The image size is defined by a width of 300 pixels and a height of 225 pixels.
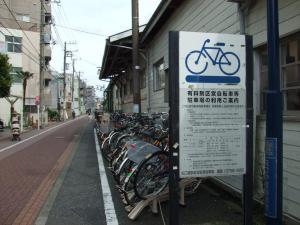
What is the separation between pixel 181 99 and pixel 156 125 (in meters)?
5.29

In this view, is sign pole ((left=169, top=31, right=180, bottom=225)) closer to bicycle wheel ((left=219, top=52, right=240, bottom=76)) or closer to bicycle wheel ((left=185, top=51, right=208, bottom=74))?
bicycle wheel ((left=185, top=51, right=208, bottom=74))

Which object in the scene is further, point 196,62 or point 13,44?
point 13,44

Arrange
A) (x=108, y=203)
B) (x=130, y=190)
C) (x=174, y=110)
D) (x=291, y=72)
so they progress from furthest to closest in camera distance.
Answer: (x=108, y=203) → (x=130, y=190) → (x=291, y=72) → (x=174, y=110)

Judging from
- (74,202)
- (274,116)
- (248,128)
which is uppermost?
(274,116)

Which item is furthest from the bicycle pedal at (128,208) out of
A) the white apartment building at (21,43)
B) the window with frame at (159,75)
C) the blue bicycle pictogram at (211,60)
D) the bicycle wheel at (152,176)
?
the white apartment building at (21,43)

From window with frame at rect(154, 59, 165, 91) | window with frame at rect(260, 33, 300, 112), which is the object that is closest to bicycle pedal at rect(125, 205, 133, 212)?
window with frame at rect(260, 33, 300, 112)

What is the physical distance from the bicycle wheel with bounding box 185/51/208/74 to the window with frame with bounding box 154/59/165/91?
9107mm

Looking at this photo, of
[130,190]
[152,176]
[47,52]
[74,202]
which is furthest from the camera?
[47,52]

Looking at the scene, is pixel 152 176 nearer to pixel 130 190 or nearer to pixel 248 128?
pixel 130 190

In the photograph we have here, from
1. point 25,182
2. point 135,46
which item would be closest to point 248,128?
point 25,182

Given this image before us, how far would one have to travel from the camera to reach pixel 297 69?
18.4 ft

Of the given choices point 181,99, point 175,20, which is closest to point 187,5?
point 175,20

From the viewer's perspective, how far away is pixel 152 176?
6289 mm

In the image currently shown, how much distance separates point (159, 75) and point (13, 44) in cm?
3304
